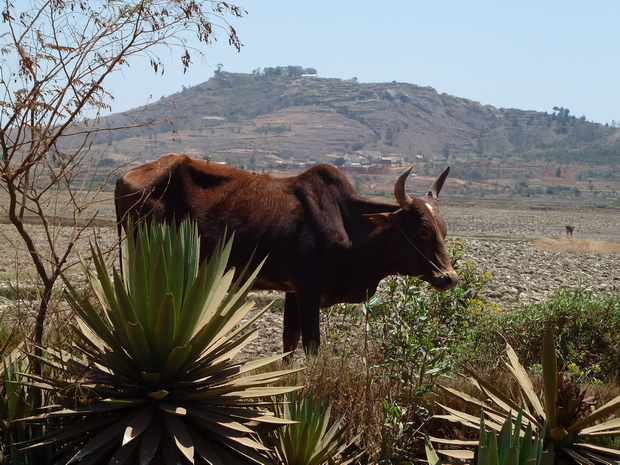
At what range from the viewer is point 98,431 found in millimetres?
3658

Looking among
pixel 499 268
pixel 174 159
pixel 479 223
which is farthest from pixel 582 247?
pixel 174 159

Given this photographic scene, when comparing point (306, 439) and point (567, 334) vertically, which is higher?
point (306, 439)

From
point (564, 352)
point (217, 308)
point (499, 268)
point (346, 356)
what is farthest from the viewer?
point (499, 268)

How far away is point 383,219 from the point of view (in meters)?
6.43

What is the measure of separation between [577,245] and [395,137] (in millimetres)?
125715

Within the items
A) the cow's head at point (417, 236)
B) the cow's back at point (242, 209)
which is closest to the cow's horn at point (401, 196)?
the cow's head at point (417, 236)

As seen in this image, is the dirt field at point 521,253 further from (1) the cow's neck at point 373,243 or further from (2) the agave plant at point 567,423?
(2) the agave plant at point 567,423

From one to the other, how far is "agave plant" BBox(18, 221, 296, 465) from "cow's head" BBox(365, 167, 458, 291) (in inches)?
108

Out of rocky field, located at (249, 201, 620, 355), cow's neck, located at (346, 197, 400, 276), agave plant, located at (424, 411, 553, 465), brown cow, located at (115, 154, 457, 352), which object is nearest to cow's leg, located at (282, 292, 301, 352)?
brown cow, located at (115, 154, 457, 352)

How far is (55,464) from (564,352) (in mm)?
6012

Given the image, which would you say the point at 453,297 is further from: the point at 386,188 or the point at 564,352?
the point at 386,188

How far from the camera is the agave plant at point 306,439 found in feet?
13.1

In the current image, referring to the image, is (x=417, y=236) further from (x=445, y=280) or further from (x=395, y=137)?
(x=395, y=137)

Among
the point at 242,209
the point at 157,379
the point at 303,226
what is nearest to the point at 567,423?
the point at 157,379
